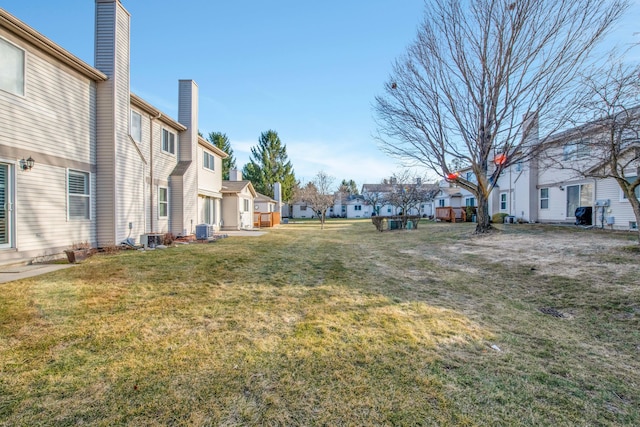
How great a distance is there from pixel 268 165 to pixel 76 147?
3673cm

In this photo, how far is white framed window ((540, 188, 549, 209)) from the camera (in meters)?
18.8

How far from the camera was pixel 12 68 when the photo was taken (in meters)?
6.99

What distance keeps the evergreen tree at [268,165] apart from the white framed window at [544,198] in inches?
1298

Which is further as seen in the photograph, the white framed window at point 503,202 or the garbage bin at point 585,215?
the white framed window at point 503,202

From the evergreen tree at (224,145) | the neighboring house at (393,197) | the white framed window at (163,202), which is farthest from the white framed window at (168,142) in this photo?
the evergreen tree at (224,145)

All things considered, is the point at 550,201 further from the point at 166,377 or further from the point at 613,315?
the point at 166,377

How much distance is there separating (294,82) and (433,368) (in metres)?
17.2

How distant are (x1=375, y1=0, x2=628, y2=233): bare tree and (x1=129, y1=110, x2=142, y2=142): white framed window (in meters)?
11.1

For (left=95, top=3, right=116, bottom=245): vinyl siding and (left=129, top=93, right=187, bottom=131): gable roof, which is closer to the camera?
(left=95, top=3, right=116, bottom=245): vinyl siding

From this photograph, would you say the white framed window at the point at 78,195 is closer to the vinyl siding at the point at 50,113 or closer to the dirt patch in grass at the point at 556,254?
the vinyl siding at the point at 50,113

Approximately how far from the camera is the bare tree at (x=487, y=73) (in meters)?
12.0

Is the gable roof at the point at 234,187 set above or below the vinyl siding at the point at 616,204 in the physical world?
above

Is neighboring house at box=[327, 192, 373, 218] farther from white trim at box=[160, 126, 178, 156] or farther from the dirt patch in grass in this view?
the dirt patch in grass

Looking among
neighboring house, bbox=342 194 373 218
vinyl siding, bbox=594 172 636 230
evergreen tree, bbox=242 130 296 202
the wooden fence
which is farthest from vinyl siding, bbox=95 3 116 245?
neighboring house, bbox=342 194 373 218
